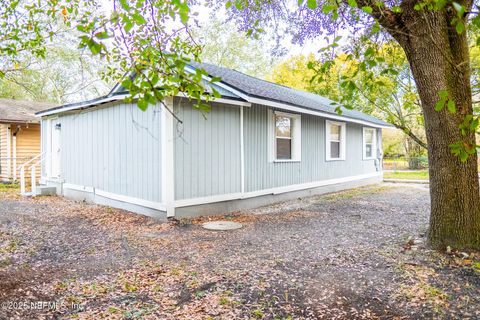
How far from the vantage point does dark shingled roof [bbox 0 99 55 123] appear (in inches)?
493

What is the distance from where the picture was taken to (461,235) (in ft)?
13.6

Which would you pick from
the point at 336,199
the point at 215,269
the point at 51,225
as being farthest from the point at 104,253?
the point at 336,199

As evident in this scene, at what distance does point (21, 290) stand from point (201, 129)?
434cm

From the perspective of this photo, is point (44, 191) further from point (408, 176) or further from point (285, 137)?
point (408, 176)

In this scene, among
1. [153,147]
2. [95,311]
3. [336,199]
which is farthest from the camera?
[336,199]

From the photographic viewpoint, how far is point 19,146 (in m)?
13.1

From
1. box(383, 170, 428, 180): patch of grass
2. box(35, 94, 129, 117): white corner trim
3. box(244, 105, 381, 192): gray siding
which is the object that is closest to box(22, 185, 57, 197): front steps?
box(35, 94, 129, 117): white corner trim

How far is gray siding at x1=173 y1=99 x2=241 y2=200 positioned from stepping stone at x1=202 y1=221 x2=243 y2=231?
78 cm

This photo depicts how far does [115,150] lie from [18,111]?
9.16 metres

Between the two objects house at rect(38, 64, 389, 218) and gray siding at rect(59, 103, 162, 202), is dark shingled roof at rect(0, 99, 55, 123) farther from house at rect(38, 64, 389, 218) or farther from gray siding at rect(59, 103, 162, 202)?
gray siding at rect(59, 103, 162, 202)

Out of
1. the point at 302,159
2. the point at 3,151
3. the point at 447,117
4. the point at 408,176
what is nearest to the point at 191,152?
the point at 302,159

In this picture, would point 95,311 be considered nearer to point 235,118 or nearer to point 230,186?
point 230,186

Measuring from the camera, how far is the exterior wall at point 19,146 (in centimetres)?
1284

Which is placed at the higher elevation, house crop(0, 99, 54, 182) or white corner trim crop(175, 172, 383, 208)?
house crop(0, 99, 54, 182)
